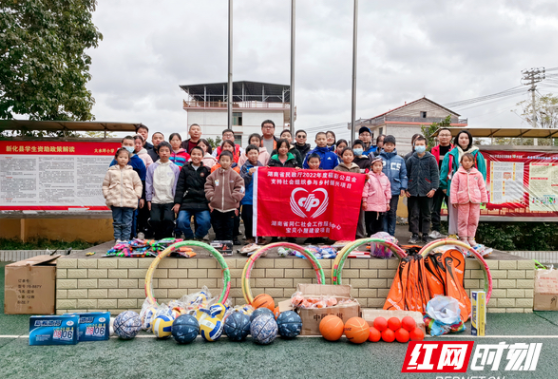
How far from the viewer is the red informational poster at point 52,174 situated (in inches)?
291

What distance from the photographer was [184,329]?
3.64 m

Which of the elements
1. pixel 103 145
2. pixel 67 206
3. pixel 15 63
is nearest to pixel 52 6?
pixel 15 63

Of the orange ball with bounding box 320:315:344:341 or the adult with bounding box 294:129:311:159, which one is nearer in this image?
the orange ball with bounding box 320:315:344:341

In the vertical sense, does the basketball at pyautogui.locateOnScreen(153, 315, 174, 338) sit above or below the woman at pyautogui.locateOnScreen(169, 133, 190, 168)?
below

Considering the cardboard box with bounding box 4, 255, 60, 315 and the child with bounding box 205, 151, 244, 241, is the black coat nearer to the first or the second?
the child with bounding box 205, 151, 244, 241

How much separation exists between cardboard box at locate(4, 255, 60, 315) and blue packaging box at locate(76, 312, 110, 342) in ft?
3.13

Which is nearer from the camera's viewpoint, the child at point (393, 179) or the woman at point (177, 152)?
the child at point (393, 179)

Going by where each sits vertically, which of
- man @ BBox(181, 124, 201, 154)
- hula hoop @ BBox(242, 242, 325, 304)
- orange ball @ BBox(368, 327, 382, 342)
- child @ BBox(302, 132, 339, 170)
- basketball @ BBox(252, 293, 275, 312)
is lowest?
orange ball @ BBox(368, 327, 382, 342)

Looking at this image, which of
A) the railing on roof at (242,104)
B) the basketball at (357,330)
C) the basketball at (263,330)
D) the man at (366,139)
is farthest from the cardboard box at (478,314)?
the railing on roof at (242,104)

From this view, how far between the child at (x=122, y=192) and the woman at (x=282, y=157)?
6.66ft

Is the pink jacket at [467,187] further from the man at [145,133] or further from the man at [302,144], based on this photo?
the man at [145,133]

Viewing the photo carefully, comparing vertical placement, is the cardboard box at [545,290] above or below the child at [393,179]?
below

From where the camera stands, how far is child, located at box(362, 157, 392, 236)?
5836 millimetres

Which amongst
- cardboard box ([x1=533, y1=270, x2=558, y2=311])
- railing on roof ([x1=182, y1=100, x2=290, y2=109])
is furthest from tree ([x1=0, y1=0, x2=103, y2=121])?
railing on roof ([x1=182, y1=100, x2=290, y2=109])
